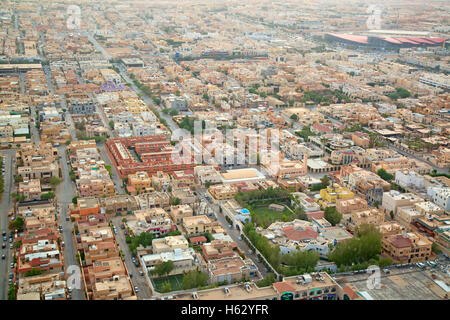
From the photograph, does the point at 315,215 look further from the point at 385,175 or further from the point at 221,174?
the point at 385,175

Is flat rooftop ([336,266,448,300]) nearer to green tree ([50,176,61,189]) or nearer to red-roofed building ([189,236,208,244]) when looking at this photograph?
red-roofed building ([189,236,208,244])

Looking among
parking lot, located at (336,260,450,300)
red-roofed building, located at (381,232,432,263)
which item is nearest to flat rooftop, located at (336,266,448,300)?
parking lot, located at (336,260,450,300)

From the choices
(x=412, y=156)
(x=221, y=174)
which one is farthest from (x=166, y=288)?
(x=412, y=156)

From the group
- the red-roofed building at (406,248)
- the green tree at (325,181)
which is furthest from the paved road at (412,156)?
the red-roofed building at (406,248)

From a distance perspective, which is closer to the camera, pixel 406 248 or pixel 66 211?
pixel 406 248

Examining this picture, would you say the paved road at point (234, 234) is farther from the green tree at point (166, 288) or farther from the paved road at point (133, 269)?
the paved road at point (133, 269)
